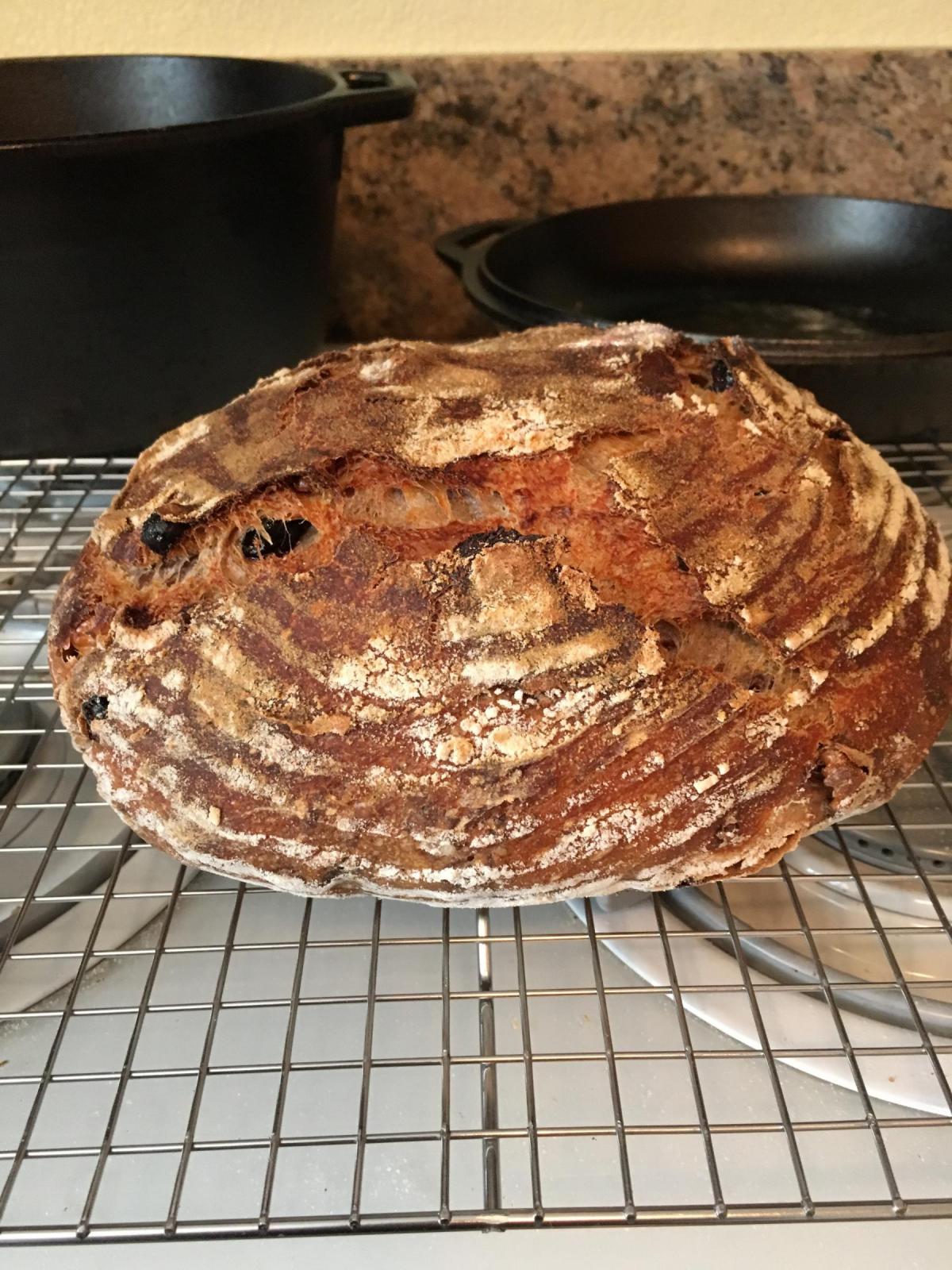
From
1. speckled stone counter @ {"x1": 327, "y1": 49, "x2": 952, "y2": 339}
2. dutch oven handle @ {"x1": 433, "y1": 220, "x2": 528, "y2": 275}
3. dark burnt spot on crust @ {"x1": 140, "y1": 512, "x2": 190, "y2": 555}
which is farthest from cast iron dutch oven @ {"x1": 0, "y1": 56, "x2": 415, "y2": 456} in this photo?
dark burnt spot on crust @ {"x1": 140, "y1": 512, "x2": 190, "y2": 555}

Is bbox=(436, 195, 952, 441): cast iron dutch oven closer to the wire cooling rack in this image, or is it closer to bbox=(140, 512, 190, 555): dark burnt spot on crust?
bbox=(140, 512, 190, 555): dark burnt spot on crust

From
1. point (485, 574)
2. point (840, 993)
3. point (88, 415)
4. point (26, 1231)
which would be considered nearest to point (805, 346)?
point (485, 574)

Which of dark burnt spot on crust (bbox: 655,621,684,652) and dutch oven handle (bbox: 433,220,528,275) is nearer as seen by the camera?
dark burnt spot on crust (bbox: 655,621,684,652)

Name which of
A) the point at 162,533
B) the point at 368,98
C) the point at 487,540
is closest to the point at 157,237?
the point at 368,98

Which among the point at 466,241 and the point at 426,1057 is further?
the point at 466,241

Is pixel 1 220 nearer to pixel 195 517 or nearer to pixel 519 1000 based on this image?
pixel 195 517

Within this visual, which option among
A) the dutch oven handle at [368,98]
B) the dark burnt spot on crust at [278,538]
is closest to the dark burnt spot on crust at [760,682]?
the dark burnt spot on crust at [278,538]

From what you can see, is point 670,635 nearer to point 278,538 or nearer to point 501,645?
point 501,645
